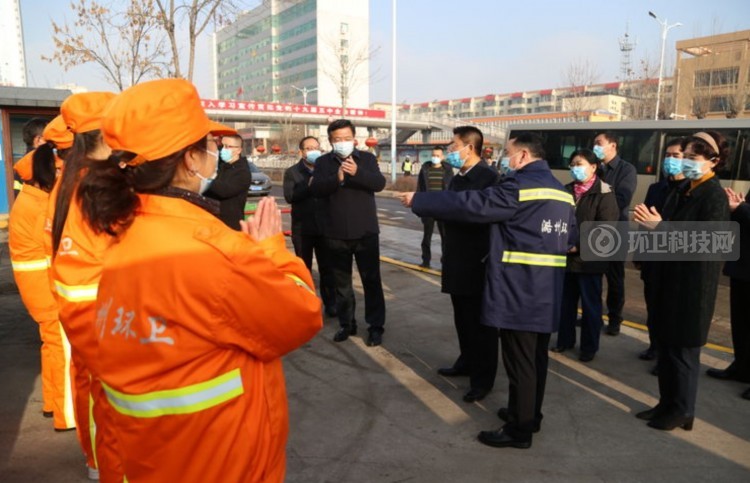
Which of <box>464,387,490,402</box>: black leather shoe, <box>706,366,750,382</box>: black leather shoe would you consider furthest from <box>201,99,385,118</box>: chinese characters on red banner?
<box>464,387,490,402</box>: black leather shoe

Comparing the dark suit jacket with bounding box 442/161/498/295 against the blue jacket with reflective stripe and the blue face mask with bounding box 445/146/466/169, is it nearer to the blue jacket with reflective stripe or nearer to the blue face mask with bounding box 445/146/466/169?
the blue face mask with bounding box 445/146/466/169

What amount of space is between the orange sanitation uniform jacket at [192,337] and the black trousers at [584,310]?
3.63m

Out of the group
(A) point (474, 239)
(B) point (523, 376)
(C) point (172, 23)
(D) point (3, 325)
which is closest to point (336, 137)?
(A) point (474, 239)

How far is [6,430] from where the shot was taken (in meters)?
3.34

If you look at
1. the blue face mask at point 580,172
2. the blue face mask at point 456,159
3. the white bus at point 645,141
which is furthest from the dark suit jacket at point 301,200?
the white bus at point 645,141

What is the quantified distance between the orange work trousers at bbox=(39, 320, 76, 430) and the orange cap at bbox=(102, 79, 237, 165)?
2303mm

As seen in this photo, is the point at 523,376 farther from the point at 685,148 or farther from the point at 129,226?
the point at 129,226

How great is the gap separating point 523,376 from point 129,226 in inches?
96.6

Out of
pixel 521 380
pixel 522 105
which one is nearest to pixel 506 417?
pixel 521 380

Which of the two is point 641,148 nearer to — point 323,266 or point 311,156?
point 311,156

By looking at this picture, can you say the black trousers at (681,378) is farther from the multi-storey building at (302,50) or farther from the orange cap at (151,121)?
the multi-storey building at (302,50)

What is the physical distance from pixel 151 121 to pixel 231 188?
381cm

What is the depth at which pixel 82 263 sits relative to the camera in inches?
79.2

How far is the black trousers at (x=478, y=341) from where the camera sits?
373cm
